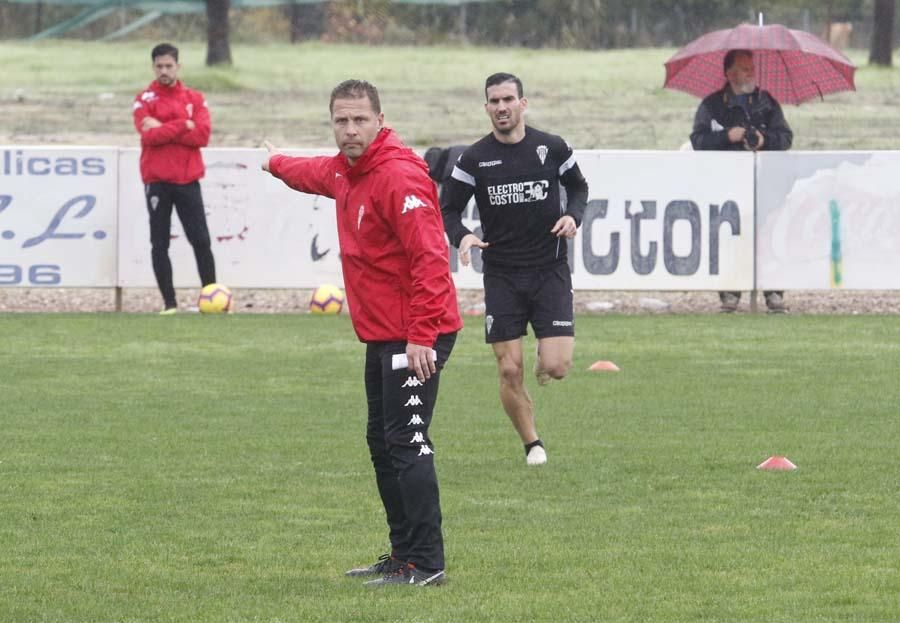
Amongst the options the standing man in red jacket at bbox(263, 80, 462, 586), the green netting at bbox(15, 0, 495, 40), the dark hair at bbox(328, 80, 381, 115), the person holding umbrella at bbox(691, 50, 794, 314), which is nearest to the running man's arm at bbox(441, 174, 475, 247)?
the standing man in red jacket at bbox(263, 80, 462, 586)

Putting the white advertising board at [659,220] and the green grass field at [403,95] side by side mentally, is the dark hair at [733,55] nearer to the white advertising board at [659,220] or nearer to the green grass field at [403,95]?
the white advertising board at [659,220]

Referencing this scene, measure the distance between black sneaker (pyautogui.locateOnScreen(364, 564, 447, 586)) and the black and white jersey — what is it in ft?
10.7

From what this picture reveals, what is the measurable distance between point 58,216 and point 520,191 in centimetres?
906

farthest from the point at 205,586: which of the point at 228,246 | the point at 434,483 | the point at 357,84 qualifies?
the point at 228,246

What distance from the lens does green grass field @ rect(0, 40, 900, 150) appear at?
104 ft

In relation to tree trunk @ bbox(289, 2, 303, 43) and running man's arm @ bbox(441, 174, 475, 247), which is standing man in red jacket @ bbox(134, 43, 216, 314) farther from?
tree trunk @ bbox(289, 2, 303, 43)

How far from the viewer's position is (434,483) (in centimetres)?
703

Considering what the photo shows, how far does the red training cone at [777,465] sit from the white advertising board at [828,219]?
344 inches

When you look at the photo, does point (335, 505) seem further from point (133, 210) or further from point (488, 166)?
point (133, 210)

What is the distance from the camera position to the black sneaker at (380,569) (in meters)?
7.20

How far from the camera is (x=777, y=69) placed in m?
19.1

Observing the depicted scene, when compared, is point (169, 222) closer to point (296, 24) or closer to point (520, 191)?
point (520, 191)

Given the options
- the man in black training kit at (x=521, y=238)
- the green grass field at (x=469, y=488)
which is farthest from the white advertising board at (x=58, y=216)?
the man in black training kit at (x=521, y=238)

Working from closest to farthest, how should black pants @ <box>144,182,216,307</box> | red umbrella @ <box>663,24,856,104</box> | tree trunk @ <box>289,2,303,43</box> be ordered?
black pants @ <box>144,182,216,307</box>
red umbrella @ <box>663,24,856,104</box>
tree trunk @ <box>289,2,303,43</box>
